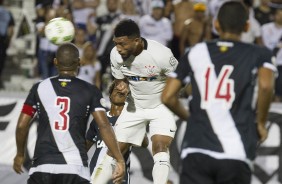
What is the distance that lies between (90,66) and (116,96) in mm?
5738

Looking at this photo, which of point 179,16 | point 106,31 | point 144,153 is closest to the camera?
point 144,153

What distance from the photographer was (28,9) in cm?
1831

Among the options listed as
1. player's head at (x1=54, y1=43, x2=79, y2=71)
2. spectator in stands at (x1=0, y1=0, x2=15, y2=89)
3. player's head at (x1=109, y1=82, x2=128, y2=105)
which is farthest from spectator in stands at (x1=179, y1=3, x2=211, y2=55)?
player's head at (x1=54, y1=43, x2=79, y2=71)

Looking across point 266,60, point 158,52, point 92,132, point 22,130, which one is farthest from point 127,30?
point 266,60

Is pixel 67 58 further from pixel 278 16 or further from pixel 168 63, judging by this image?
pixel 278 16

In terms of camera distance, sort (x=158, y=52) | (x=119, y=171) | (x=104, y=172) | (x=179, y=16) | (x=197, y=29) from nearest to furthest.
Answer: (x=119, y=171)
(x=104, y=172)
(x=158, y=52)
(x=197, y=29)
(x=179, y=16)

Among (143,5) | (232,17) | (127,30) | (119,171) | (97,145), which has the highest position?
(232,17)

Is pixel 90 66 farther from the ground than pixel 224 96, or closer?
closer

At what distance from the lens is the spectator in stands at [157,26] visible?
1512 cm

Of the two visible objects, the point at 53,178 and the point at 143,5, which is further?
the point at 143,5

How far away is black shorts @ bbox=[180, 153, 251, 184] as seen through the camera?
564 cm

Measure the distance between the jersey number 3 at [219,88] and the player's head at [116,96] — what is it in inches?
137

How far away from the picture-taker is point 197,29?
14.9 metres

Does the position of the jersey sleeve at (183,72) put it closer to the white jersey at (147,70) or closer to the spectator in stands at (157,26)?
the white jersey at (147,70)
